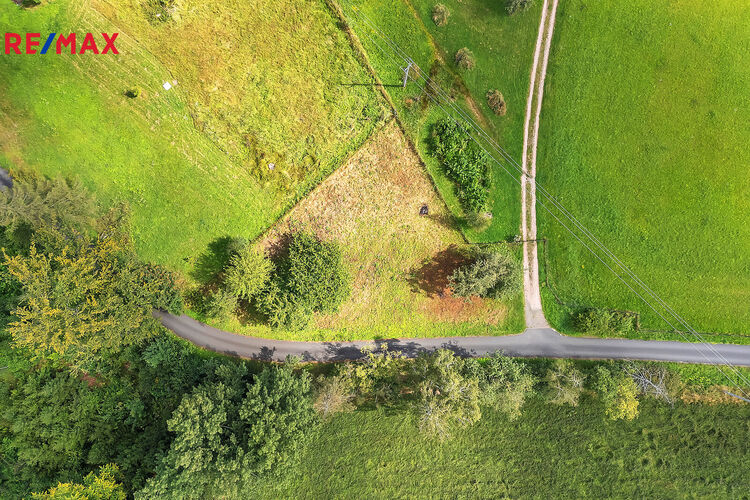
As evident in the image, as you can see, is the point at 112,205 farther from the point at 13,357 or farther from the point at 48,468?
the point at 48,468

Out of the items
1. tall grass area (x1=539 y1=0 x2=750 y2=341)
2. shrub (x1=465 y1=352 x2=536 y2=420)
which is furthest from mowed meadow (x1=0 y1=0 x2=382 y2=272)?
shrub (x1=465 y1=352 x2=536 y2=420)

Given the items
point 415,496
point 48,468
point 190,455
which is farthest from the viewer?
point 415,496

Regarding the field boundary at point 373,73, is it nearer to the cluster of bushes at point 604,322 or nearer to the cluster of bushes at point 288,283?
the cluster of bushes at point 288,283

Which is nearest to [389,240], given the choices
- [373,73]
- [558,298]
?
[373,73]

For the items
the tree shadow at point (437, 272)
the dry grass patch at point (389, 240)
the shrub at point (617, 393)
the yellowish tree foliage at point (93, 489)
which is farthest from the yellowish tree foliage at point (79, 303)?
the shrub at point (617, 393)

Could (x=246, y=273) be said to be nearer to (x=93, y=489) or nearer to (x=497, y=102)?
(x=93, y=489)

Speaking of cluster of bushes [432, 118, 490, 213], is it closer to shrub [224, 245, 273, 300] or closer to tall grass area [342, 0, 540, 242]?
tall grass area [342, 0, 540, 242]

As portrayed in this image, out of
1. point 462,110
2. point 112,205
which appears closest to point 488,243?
point 462,110
